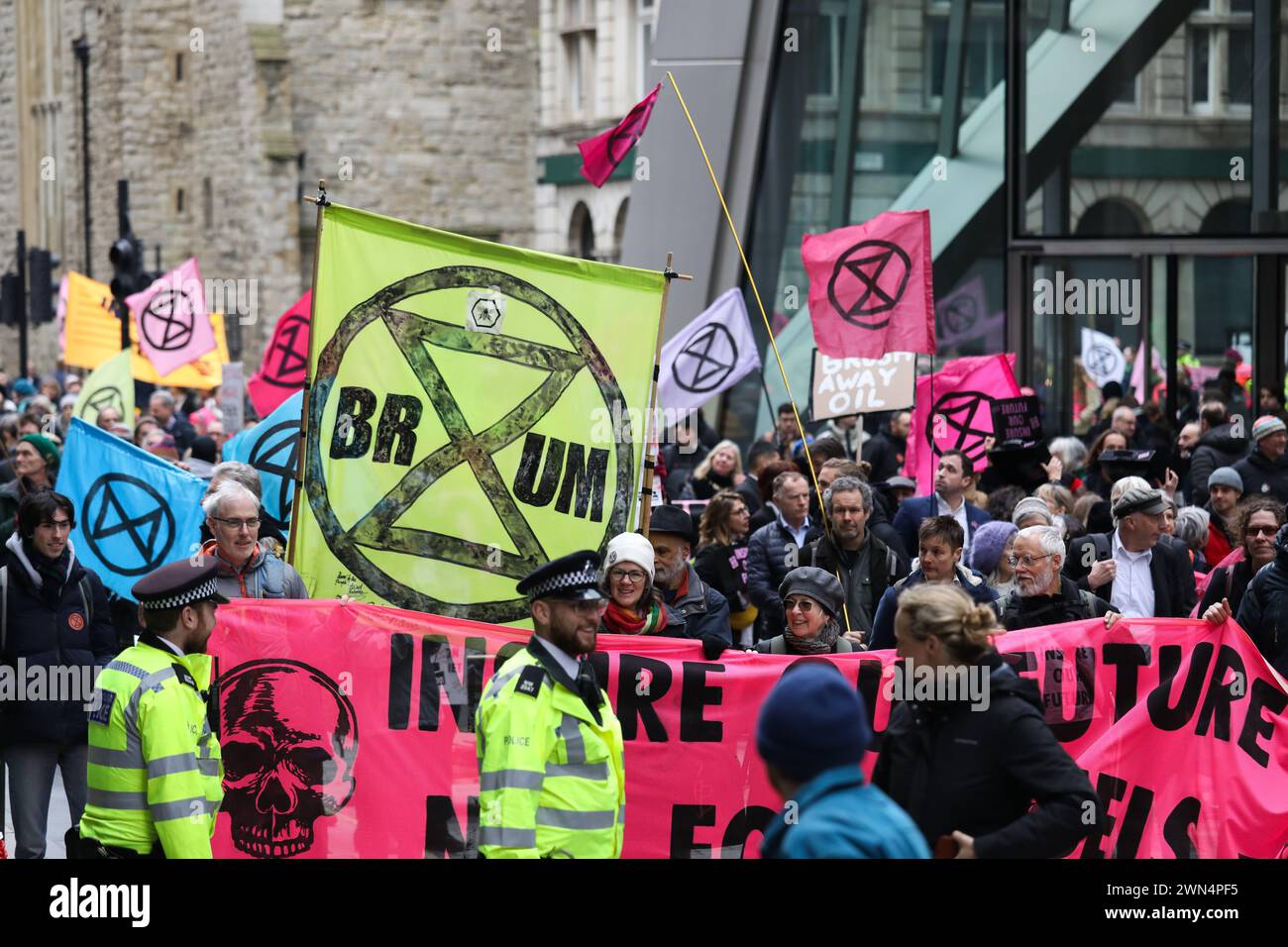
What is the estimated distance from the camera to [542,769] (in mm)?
5332

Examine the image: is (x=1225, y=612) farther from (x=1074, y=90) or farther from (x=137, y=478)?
(x=1074, y=90)

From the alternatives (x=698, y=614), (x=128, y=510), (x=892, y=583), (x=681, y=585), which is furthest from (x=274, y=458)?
(x=892, y=583)

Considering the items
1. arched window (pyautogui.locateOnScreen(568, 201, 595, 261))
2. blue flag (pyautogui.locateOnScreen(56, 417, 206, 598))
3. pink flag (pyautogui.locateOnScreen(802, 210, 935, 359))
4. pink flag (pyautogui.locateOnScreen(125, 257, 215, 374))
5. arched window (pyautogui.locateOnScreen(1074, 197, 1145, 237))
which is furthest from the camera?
arched window (pyautogui.locateOnScreen(568, 201, 595, 261))

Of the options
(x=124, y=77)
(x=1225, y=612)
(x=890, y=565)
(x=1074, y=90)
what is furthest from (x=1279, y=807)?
(x=124, y=77)

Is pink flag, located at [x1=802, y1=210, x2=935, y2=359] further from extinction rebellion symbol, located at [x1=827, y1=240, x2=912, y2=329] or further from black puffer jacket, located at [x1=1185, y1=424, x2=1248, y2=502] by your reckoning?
black puffer jacket, located at [x1=1185, y1=424, x2=1248, y2=502]

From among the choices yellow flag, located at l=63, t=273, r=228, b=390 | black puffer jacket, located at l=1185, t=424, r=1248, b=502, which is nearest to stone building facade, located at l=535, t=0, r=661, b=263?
yellow flag, located at l=63, t=273, r=228, b=390

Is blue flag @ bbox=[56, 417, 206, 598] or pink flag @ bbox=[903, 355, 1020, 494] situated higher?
pink flag @ bbox=[903, 355, 1020, 494]

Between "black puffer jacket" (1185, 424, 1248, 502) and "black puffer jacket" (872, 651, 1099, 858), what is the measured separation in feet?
26.1

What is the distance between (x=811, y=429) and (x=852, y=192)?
9.25ft

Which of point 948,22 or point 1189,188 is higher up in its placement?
point 948,22

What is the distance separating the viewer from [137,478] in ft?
35.0

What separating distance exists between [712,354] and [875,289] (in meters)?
2.41

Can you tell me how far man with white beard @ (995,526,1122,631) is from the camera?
7867 mm

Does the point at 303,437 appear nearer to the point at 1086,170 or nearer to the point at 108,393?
the point at 108,393
